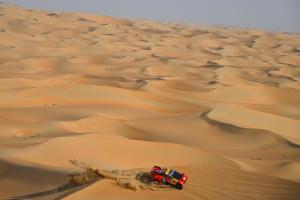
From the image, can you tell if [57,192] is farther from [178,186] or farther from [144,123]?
[144,123]

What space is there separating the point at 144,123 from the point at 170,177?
20.6 ft

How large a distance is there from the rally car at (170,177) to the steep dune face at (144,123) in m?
0.10

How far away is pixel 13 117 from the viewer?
39.7 feet

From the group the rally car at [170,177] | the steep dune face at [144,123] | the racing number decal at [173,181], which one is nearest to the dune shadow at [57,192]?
the steep dune face at [144,123]

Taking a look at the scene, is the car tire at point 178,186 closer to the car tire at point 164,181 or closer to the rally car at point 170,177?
the rally car at point 170,177

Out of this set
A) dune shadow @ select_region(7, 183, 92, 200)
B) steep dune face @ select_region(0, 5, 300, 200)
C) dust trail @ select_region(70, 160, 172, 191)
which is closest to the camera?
dune shadow @ select_region(7, 183, 92, 200)

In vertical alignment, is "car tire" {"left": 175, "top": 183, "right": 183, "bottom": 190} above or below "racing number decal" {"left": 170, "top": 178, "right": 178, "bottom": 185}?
below

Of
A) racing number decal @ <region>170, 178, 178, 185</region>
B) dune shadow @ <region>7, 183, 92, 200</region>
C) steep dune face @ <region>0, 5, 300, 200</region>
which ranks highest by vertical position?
racing number decal @ <region>170, 178, 178, 185</region>

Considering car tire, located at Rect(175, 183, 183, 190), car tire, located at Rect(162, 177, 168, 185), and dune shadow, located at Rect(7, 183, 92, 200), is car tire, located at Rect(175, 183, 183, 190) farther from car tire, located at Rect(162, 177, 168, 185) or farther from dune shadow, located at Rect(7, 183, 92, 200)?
dune shadow, located at Rect(7, 183, 92, 200)

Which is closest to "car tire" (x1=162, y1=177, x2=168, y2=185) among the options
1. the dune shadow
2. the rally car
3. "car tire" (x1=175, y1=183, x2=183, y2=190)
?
the rally car

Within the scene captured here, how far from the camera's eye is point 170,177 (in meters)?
6.18

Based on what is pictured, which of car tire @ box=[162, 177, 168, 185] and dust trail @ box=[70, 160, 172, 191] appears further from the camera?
car tire @ box=[162, 177, 168, 185]

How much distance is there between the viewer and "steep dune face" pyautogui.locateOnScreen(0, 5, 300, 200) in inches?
263

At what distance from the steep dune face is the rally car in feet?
0.34
